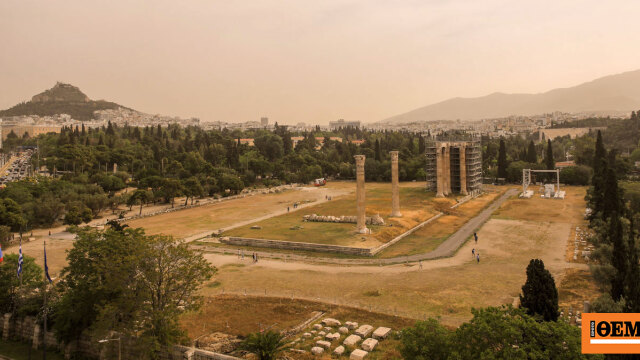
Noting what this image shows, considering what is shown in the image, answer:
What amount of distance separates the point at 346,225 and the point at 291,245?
10212mm

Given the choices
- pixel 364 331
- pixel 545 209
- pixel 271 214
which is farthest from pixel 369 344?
pixel 545 209

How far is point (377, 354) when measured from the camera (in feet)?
59.3

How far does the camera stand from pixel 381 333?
19.8m

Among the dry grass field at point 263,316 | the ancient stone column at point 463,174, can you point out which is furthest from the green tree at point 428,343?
the ancient stone column at point 463,174

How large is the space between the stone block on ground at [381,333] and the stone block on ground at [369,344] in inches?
26.7

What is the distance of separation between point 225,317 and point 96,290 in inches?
260

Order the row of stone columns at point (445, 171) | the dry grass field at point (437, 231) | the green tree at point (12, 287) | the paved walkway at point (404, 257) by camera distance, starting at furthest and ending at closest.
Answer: the row of stone columns at point (445, 171) → the dry grass field at point (437, 231) → the paved walkway at point (404, 257) → the green tree at point (12, 287)

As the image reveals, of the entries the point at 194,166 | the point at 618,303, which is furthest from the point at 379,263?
the point at 194,166

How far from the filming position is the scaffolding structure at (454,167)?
6956 cm

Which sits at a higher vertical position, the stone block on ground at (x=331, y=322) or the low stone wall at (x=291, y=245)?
the stone block on ground at (x=331, y=322)

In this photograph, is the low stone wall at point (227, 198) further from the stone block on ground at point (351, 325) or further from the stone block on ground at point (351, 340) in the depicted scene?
the stone block on ground at point (351, 340)

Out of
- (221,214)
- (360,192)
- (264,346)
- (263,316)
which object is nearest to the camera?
(264,346)

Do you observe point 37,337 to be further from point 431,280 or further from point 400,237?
point 400,237

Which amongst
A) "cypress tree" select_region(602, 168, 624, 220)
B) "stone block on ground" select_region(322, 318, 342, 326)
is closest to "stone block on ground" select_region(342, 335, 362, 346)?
"stone block on ground" select_region(322, 318, 342, 326)
